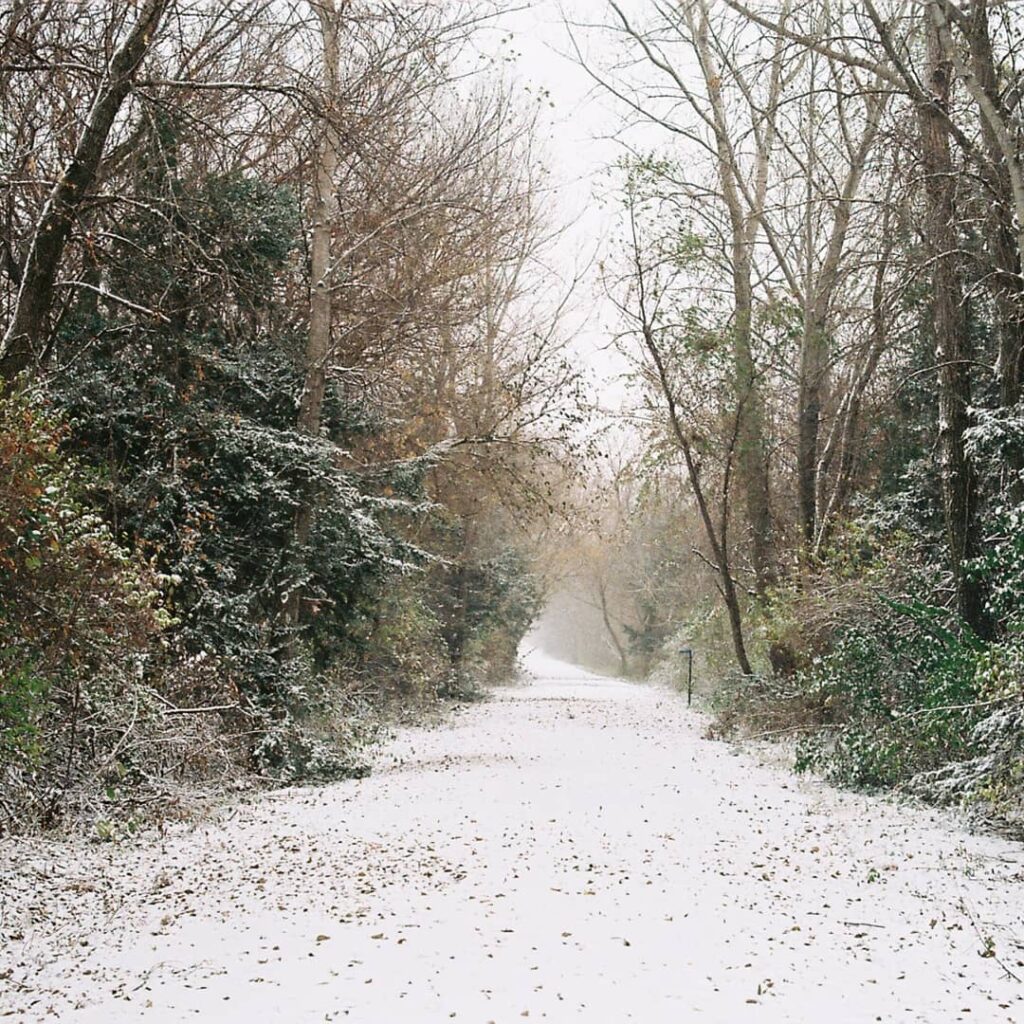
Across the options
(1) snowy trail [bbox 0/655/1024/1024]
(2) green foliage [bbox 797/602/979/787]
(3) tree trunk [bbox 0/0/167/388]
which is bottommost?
(1) snowy trail [bbox 0/655/1024/1024]

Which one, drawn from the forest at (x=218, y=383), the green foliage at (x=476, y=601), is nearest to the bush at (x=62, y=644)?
the forest at (x=218, y=383)

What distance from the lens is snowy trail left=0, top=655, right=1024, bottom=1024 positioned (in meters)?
4.57

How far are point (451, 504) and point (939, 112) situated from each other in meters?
14.3

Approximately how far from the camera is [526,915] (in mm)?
5812

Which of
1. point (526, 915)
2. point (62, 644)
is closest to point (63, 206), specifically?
point (62, 644)

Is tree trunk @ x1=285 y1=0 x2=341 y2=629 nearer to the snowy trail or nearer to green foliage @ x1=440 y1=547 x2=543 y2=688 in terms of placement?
the snowy trail

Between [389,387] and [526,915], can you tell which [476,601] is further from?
[526,915]

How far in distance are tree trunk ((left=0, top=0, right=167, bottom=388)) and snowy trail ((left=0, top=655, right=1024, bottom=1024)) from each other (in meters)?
3.66

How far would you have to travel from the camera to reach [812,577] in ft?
A: 37.9

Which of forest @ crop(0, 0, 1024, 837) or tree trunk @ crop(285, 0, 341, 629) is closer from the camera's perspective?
forest @ crop(0, 0, 1024, 837)

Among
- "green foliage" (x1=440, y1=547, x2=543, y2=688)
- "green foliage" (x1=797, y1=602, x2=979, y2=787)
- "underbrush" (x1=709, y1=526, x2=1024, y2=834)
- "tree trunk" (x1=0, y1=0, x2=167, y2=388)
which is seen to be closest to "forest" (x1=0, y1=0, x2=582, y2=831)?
"tree trunk" (x1=0, y1=0, x2=167, y2=388)

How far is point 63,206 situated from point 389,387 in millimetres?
8523

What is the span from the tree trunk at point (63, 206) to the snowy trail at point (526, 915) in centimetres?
366

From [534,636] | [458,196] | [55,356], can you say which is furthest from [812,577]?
[534,636]
